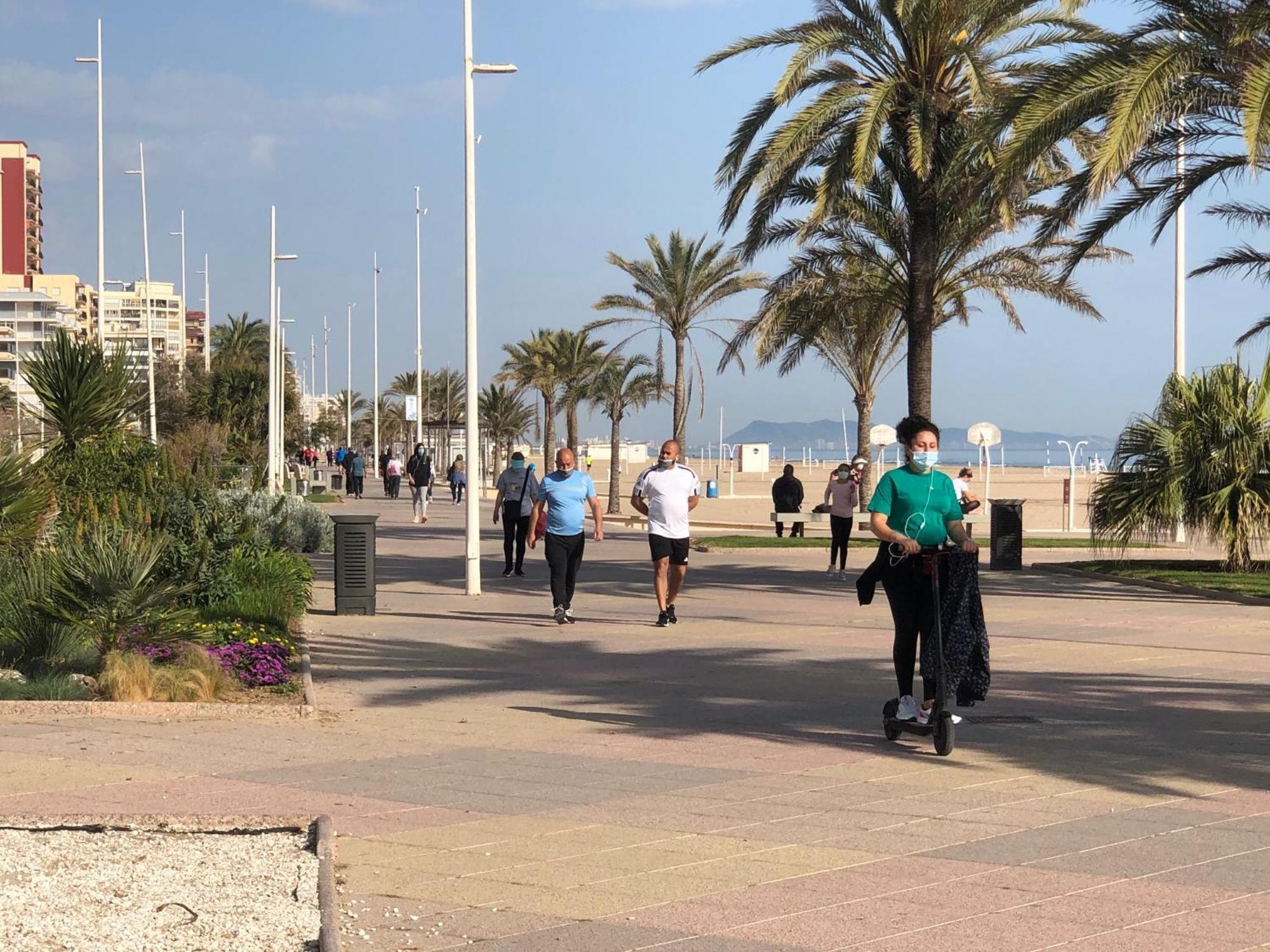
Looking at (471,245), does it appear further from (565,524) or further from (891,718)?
(891,718)

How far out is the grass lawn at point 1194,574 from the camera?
19312mm

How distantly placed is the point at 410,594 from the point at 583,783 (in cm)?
1145

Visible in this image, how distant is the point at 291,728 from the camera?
8.96 m

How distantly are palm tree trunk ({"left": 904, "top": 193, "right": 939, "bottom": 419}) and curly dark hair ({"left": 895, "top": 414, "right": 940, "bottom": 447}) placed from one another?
1480 cm

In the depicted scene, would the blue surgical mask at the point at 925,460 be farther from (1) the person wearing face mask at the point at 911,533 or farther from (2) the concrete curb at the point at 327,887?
(2) the concrete curb at the point at 327,887

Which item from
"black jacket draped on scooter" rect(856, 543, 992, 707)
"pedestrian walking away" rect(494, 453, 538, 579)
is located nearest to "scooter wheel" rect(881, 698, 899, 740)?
"black jacket draped on scooter" rect(856, 543, 992, 707)

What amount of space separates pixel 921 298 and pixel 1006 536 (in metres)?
3.84

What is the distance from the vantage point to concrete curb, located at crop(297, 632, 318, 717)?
30.7 ft

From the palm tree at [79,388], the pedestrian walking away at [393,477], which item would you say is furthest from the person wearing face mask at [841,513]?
the pedestrian walking away at [393,477]

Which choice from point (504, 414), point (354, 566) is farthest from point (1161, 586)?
point (504, 414)

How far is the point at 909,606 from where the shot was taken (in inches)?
332

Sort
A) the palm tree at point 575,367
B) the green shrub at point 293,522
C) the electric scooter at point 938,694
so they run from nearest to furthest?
the electric scooter at point 938,694, the green shrub at point 293,522, the palm tree at point 575,367

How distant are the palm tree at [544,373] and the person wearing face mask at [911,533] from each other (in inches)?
1967

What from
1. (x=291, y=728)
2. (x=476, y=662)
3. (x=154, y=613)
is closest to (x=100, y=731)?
(x=291, y=728)
